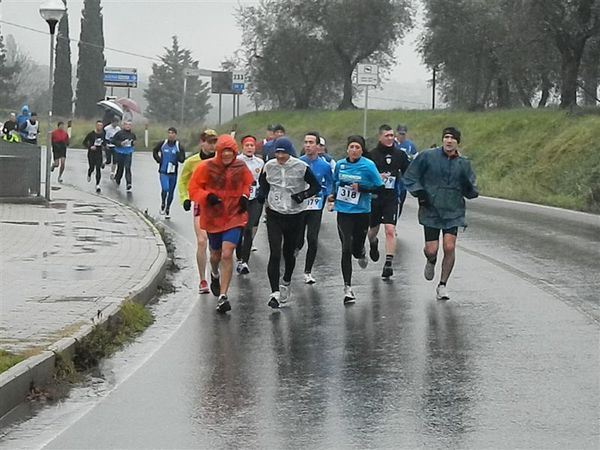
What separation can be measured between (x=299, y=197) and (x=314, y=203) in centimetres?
111

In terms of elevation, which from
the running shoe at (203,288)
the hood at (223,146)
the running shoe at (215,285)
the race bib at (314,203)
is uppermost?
the hood at (223,146)

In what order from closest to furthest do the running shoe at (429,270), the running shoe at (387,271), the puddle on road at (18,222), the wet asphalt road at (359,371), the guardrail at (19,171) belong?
1. the wet asphalt road at (359,371)
2. the running shoe at (429,270)
3. the running shoe at (387,271)
4. the puddle on road at (18,222)
5. the guardrail at (19,171)

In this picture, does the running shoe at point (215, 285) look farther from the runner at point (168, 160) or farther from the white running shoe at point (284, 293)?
the runner at point (168, 160)

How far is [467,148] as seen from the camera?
35438mm

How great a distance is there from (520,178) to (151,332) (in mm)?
21378

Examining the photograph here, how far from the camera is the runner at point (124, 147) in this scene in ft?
86.4

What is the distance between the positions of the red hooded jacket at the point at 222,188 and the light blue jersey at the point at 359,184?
1230 mm

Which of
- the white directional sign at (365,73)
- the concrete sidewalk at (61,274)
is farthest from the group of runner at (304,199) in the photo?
the white directional sign at (365,73)

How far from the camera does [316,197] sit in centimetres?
1271

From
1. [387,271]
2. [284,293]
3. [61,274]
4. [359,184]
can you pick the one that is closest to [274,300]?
[284,293]

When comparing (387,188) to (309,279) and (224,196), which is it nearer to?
(309,279)

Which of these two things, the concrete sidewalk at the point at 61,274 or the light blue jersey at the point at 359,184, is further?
the light blue jersey at the point at 359,184

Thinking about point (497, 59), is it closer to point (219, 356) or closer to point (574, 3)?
point (574, 3)

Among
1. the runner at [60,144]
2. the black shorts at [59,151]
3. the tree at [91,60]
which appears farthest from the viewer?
the tree at [91,60]
